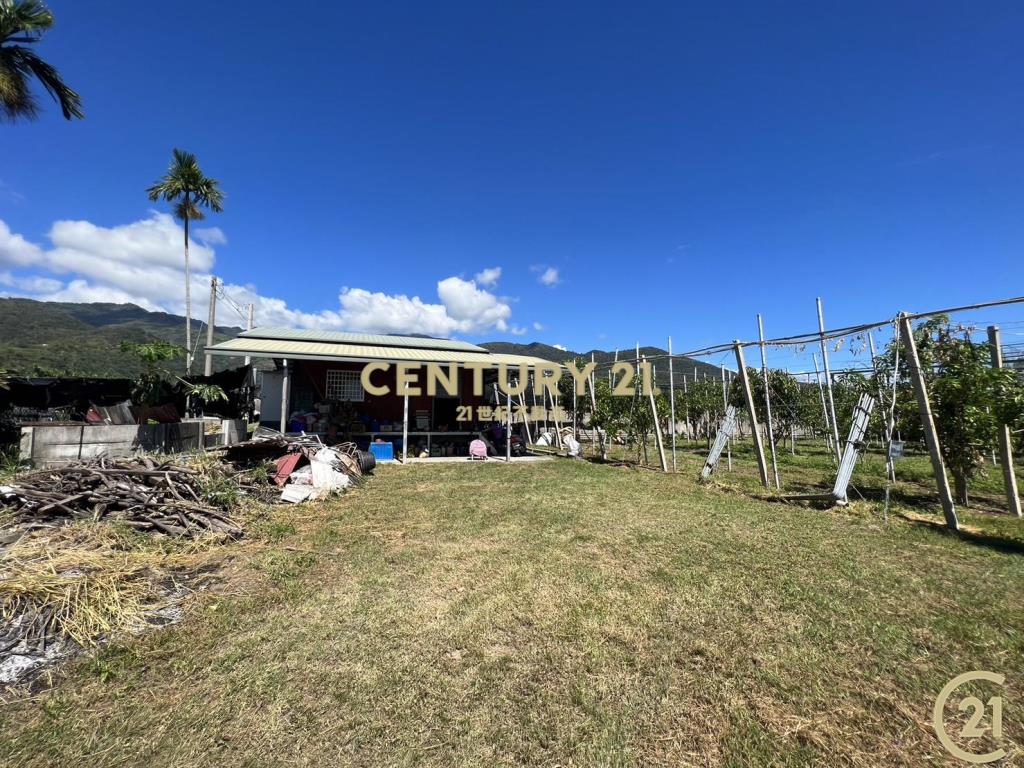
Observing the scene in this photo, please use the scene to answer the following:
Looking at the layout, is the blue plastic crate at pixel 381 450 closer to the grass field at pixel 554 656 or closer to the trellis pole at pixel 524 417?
the trellis pole at pixel 524 417

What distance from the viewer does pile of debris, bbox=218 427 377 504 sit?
22.8 ft

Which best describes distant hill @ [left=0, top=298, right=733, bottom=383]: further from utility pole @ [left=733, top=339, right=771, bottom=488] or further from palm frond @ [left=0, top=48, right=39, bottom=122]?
palm frond @ [left=0, top=48, right=39, bottom=122]

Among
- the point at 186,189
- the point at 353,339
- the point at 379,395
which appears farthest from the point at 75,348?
the point at 379,395

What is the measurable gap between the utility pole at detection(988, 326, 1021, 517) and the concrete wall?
45.1 feet

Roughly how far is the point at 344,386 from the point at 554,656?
41.1ft

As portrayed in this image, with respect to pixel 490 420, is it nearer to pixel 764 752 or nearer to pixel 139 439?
pixel 139 439

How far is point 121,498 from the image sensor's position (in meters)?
5.04

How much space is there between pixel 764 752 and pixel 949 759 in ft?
2.84

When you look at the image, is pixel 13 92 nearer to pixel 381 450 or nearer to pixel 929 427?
pixel 381 450

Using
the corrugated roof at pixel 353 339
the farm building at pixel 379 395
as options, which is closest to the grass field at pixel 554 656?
the farm building at pixel 379 395

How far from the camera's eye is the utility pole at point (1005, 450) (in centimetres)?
579

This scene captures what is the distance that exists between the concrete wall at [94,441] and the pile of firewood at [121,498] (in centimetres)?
207

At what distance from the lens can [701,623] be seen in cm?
310

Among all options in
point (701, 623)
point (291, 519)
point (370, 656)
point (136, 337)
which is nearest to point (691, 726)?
point (701, 623)
